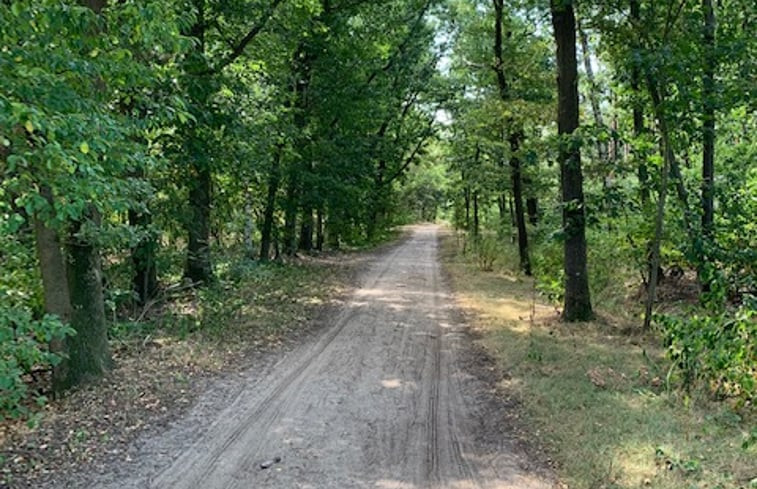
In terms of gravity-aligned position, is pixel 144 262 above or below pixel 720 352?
above

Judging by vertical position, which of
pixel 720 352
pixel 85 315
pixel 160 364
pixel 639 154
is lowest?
pixel 160 364

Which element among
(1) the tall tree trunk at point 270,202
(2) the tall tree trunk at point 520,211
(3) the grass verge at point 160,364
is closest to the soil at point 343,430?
(3) the grass verge at point 160,364

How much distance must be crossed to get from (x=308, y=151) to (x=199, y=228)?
6.21 meters

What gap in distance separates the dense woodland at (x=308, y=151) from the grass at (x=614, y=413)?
50 centimetres

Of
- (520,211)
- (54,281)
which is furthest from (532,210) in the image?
(54,281)

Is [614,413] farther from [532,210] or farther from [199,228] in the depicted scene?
[532,210]

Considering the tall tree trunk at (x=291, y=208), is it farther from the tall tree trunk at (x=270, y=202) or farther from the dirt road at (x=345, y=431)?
the dirt road at (x=345, y=431)

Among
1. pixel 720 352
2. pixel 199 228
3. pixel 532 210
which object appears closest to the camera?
pixel 720 352

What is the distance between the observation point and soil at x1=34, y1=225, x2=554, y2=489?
4074mm

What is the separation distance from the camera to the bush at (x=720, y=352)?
4758 mm

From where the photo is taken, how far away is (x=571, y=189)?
29.0 feet

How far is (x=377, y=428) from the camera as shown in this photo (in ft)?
16.3

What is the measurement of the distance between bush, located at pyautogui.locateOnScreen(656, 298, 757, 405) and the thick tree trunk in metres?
7.37

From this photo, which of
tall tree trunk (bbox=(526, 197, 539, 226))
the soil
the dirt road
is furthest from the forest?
the dirt road
